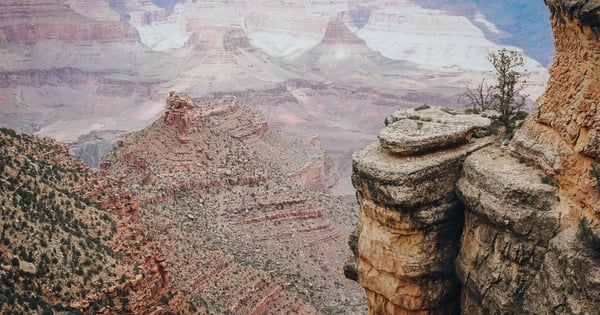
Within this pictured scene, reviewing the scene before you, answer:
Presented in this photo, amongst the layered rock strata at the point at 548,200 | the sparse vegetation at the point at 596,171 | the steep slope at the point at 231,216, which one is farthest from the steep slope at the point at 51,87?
the sparse vegetation at the point at 596,171

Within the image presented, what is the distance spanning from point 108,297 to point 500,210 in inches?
611

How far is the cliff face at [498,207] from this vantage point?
1750cm

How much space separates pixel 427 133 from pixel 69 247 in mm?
15301

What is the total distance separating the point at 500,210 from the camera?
19.6 metres

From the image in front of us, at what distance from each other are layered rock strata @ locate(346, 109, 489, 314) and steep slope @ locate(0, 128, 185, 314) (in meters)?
10.3

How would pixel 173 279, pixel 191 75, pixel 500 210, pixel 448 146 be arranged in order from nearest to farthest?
pixel 500 210 → pixel 448 146 → pixel 173 279 → pixel 191 75

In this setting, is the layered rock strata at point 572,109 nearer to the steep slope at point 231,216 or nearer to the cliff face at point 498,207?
the cliff face at point 498,207

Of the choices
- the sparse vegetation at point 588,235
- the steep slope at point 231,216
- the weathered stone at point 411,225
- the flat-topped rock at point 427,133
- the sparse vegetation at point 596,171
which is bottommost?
the steep slope at point 231,216

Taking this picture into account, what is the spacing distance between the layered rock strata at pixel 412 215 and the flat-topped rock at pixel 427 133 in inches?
1.4

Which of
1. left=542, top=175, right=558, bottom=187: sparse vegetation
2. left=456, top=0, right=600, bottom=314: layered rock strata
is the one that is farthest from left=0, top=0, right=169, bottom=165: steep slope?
left=542, top=175, right=558, bottom=187: sparse vegetation

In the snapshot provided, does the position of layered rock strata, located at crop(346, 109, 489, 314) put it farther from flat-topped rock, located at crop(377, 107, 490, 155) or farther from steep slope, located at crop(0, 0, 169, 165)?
steep slope, located at crop(0, 0, 169, 165)

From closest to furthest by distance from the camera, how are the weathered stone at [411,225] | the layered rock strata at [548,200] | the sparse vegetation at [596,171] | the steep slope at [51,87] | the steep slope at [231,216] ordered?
1. the sparse vegetation at [596,171]
2. the layered rock strata at [548,200]
3. the weathered stone at [411,225]
4. the steep slope at [231,216]
5. the steep slope at [51,87]

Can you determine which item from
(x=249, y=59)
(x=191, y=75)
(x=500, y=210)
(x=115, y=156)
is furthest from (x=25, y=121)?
(x=500, y=210)

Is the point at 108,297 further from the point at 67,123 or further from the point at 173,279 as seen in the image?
the point at 67,123
